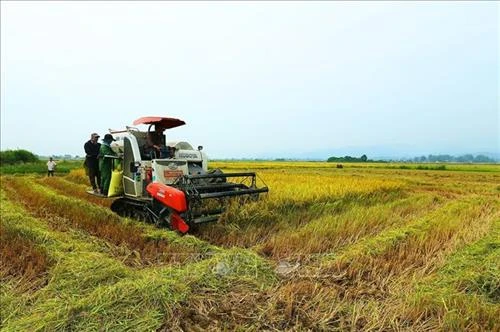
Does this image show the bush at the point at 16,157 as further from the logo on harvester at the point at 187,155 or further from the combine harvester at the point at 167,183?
the logo on harvester at the point at 187,155

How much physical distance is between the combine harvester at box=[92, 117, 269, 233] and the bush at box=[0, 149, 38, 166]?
1727 inches

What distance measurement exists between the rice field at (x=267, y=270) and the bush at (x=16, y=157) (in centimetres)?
4322

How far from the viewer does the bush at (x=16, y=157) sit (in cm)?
4488

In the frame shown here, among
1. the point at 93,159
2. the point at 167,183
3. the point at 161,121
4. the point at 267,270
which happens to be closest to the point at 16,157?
the point at 93,159

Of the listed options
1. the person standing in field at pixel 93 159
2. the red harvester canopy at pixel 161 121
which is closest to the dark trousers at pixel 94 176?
the person standing in field at pixel 93 159

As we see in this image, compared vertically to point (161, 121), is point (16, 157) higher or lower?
lower

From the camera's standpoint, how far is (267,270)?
4.70 metres

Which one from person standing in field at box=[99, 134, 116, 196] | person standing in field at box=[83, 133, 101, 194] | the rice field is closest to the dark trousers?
person standing in field at box=[83, 133, 101, 194]

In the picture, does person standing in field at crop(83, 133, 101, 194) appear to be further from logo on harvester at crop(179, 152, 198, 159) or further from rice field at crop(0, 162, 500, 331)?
logo on harvester at crop(179, 152, 198, 159)

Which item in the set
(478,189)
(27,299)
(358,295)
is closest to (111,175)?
(27,299)

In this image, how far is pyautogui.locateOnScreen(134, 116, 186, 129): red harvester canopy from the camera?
8383 mm

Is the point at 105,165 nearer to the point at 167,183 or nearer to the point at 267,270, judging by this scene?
the point at 167,183

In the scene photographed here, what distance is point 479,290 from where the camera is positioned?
3.99 meters

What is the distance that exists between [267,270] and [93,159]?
6.38 meters
